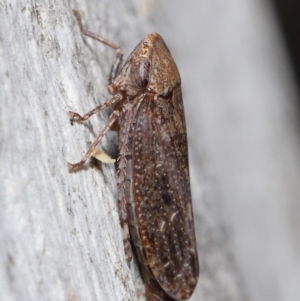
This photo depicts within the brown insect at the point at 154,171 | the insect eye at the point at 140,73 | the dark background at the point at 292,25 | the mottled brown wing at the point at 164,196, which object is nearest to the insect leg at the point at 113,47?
the brown insect at the point at 154,171

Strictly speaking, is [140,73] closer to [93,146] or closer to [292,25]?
[93,146]

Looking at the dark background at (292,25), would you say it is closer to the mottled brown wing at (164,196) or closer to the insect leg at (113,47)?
the insect leg at (113,47)

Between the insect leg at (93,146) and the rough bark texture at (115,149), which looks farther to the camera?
the insect leg at (93,146)

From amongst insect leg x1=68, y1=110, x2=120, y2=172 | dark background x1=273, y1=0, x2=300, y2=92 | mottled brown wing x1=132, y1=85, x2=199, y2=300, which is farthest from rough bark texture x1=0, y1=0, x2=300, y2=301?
dark background x1=273, y1=0, x2=300, y2=92

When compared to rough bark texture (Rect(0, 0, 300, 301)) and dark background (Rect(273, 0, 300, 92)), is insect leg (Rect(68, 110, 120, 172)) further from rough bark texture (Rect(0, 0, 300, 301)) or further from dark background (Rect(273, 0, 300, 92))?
Result: dark background (Rect(273, 0, 300, 92))

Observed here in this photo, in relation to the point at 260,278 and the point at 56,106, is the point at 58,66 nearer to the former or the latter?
the point at 56,106

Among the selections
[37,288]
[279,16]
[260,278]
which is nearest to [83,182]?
[37,288]
